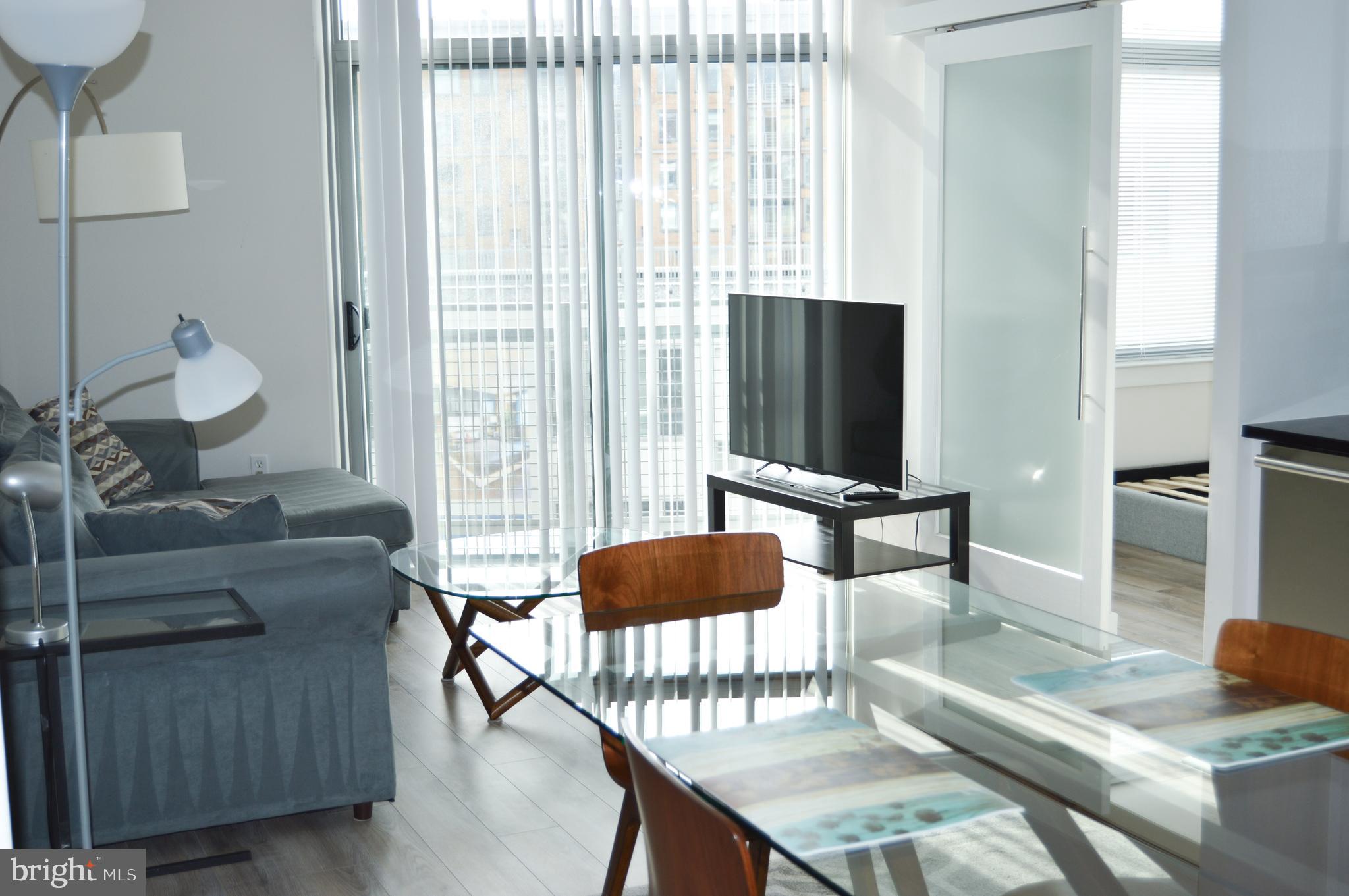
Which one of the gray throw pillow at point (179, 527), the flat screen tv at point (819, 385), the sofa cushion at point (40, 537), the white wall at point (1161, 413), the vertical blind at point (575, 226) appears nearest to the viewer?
the sofa cushion at point (40, 537)

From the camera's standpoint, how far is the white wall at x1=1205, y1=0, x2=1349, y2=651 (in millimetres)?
3729

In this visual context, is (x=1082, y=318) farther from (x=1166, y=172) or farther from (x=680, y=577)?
(x=680, y=577)

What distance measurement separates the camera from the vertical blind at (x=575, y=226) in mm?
5711

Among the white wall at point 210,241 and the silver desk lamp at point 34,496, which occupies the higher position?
the white wall at point 210,241

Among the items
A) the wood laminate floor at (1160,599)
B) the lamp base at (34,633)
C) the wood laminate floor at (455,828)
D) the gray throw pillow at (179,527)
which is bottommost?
the wood laminate floor at (455,828)

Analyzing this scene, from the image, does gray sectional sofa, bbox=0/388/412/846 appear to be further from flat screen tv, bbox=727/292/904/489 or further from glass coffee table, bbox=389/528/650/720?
flat screen tv, bbox=727/292/904/489

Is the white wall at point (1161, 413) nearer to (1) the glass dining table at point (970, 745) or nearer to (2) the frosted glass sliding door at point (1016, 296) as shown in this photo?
(2) the frosted glass sliding door at point (1016, 296)

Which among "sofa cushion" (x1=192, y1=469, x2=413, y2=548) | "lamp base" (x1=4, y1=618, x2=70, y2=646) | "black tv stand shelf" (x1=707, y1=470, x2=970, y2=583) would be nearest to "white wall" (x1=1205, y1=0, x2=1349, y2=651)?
"black tv stand shelf" (x1=707, y1=470, x2=970, y2=583)

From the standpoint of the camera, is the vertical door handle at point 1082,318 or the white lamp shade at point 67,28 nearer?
the white lamp shade at point 67,28

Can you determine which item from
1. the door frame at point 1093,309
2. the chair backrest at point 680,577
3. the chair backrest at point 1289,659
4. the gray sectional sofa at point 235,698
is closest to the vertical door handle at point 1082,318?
the door frame at point 1093,309

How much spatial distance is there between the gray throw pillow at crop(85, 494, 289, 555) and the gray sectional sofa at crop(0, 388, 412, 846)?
5 centimetres

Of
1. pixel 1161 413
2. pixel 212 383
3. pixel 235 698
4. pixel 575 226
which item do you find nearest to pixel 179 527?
pixel 235 698

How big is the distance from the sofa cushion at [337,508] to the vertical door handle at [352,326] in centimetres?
93

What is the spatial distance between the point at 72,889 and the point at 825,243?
492 cm
